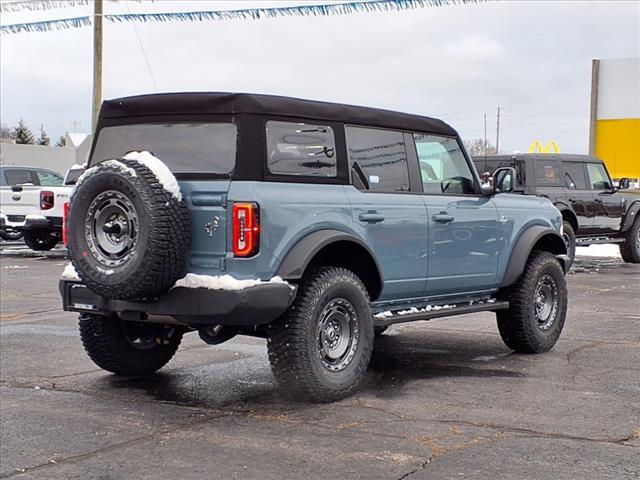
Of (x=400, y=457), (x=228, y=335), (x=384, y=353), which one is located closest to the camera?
(x=400, y=457)


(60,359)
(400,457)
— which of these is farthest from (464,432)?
(60,359)

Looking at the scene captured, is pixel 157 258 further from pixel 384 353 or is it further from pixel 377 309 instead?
pixel 384 353

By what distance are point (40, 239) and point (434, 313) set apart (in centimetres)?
1397

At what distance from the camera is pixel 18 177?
66.7ft

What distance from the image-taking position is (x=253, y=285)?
5.61 metres

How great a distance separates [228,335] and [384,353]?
2.23 m

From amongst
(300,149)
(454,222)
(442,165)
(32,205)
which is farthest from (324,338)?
(32,205)

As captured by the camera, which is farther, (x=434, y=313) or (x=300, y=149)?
(x=434, y=313)

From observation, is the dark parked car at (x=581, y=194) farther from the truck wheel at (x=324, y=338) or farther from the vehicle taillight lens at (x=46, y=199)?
the truck wheel at (x=324, y=338)

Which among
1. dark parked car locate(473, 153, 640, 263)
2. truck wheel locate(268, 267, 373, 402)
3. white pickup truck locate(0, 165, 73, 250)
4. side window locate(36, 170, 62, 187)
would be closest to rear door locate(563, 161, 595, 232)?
dark parked car locate(473, 153, 640, 263)

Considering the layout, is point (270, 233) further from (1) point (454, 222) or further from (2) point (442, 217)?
(1) point (454, 222)

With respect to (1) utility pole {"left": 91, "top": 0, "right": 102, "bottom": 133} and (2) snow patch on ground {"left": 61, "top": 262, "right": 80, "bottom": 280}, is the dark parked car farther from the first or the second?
(1) utility pole {"left": 91, "top": 0, "right": 102, "bottom": 133}

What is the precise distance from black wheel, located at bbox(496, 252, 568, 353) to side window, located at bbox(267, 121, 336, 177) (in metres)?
2.44

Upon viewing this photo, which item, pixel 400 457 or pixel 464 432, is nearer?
pixel 400 457
